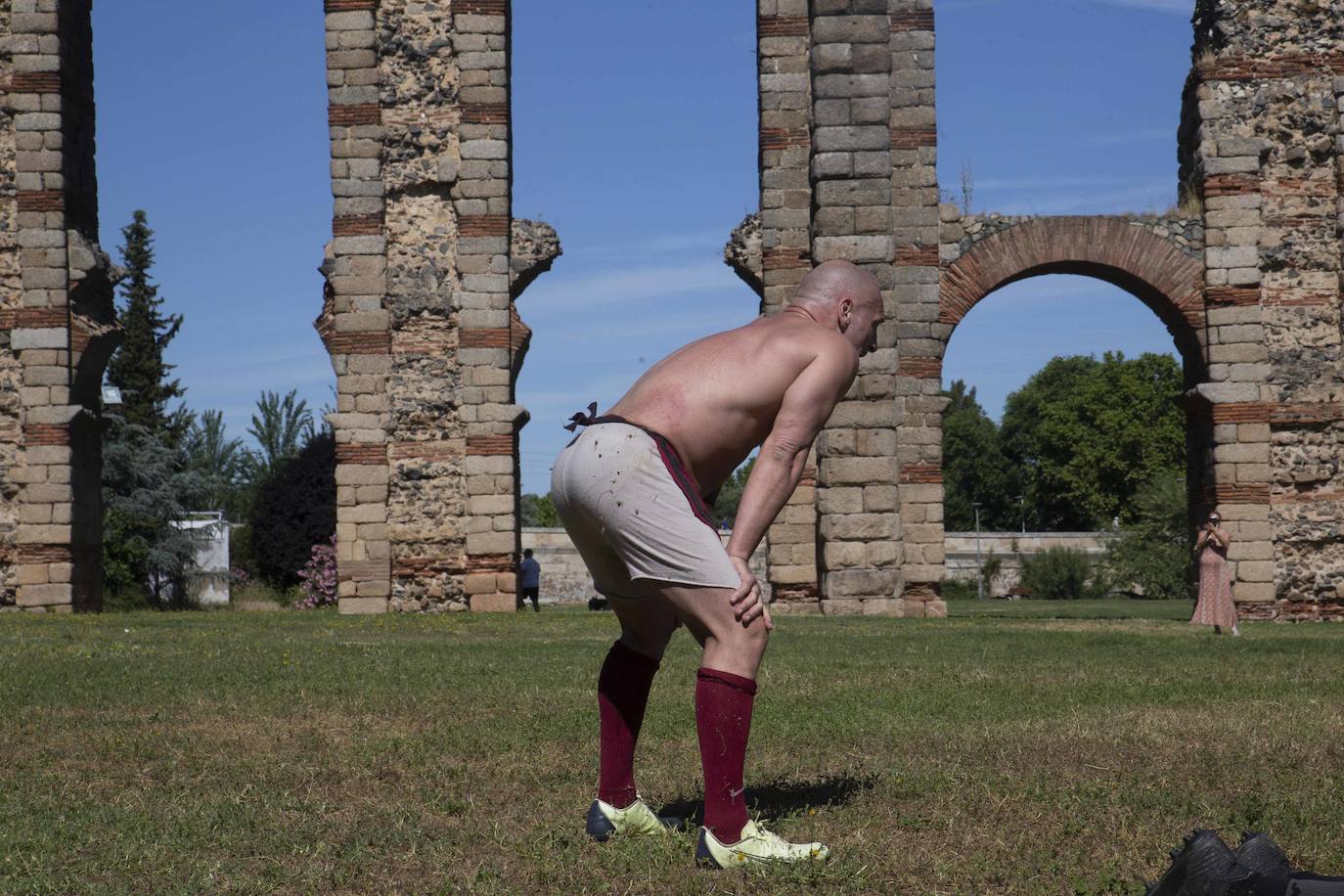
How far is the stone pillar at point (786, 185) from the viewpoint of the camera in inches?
792

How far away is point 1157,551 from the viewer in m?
41.3

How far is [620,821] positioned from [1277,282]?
17.8m

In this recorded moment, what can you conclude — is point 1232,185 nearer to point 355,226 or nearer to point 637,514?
point 355,226

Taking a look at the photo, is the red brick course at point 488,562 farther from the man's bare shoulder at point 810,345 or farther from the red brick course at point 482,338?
the man's bare shoulder at point 810,345

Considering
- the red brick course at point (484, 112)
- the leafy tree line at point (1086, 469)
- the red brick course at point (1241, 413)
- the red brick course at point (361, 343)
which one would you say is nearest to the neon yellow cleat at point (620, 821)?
the red brick course at point (361, 343)

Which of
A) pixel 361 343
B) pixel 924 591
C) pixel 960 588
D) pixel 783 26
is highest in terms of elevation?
pixel 783 26

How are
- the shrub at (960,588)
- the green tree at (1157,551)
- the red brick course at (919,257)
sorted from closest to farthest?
the red brick course at (919,257)
the green tree at (1157,551)
the shrub at (960,588)

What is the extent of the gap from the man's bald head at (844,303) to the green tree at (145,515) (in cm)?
3112

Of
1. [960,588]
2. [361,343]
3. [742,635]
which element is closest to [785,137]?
[361,343]

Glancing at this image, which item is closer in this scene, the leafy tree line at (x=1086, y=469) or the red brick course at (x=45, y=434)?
A: the red brick course at (x=45, y=434)

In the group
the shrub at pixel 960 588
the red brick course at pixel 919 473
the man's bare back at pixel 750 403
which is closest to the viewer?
the man's bare back at pixel 750 403

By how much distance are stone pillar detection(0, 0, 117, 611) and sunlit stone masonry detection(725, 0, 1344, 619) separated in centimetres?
903

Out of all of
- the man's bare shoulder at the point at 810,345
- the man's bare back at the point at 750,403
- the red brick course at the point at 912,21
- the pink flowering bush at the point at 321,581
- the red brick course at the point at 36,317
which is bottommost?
the pink flowering bush at the point at 321,581

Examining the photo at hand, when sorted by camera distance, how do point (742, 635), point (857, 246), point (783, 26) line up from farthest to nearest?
point (783, 26)
point (857, 246)
point (742, 635)
